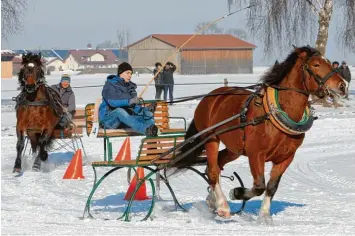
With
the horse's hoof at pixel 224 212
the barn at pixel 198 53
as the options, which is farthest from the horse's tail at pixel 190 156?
the barn at pixel 198 53

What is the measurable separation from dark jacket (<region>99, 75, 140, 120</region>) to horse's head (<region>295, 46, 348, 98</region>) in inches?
95.2

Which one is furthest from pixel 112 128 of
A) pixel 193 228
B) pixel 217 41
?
pixel 217 41

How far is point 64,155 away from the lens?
16.9m

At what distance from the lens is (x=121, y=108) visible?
414 inches

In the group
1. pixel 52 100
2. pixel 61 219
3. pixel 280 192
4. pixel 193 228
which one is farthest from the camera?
pixel 52 100

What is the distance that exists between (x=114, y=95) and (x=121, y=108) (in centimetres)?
19

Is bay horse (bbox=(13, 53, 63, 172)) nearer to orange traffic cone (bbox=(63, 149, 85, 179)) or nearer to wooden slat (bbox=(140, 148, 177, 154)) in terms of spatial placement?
orange traffic cone (bbox=(63, 149, 85, 179))

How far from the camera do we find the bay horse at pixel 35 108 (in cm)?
1452

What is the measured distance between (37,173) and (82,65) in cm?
14133

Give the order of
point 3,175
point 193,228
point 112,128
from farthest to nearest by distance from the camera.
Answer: point 3,175 < point 112,128 < point 193,228

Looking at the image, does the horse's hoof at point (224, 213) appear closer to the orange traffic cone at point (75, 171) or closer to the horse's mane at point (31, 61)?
the orange traffic cone at point (75, 171)

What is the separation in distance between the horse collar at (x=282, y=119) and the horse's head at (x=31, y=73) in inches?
255

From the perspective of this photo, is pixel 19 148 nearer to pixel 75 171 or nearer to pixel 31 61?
pixel 31 61

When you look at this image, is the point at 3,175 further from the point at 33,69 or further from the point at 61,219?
the point at 61,219
